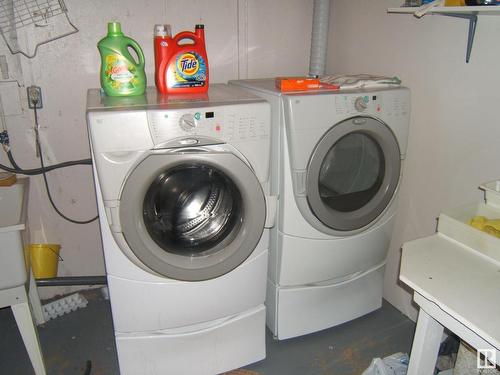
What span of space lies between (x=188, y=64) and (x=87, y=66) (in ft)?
1.93

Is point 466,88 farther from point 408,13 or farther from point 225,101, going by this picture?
point 225,101

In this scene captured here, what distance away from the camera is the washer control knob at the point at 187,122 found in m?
1.25

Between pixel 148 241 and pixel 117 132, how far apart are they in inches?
14.5

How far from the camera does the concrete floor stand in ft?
5.57

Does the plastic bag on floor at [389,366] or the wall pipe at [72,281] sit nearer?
the plastic bag on floor at [389,366]

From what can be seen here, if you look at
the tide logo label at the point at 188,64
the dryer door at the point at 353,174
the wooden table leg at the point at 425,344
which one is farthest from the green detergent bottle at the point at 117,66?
the wooden table leg at the point at 425,344

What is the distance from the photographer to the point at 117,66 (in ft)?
4.76

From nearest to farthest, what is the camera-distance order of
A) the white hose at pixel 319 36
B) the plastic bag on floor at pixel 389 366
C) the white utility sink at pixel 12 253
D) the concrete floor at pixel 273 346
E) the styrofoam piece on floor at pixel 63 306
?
the white utility sink at pixel 12 253, the plastic bag on floor at pixel 389 366, the concrete floor at pixel 273 346, the styrofoam piece on floor at pixel 63 306, the white hose at pixel 319 36

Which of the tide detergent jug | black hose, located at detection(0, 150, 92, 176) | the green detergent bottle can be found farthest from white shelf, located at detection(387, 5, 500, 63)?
black hose, located at detection(0, 150, 92, 176)

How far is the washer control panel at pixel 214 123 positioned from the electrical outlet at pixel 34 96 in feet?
2.81

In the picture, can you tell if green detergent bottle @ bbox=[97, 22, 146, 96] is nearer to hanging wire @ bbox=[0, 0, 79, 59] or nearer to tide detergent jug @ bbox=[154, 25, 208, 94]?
tide detergent jug @ bbox=[154, 25, 208, 94]

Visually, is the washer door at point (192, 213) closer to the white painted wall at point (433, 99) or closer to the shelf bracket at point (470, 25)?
the white painted wall at point (433, 99)

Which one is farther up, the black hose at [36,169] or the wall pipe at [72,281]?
the black hose at [36,169]

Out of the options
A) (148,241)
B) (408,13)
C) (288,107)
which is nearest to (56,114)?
(148,241)
